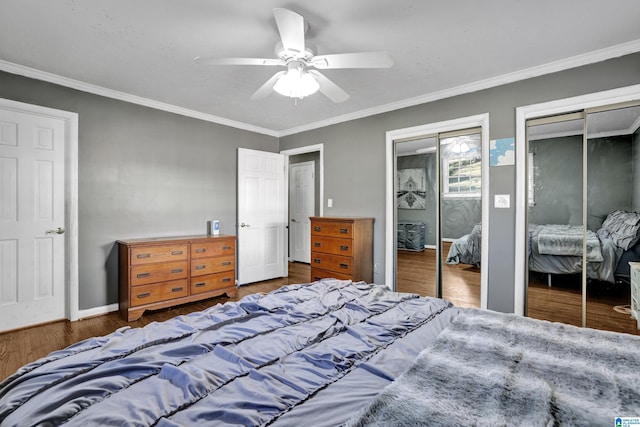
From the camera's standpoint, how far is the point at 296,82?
2260 millimetres

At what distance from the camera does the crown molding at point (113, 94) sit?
113 inches

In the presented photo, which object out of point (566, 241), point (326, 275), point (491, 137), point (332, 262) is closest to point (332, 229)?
point (332, 262)

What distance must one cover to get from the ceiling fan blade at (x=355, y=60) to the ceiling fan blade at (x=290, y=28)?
15cm

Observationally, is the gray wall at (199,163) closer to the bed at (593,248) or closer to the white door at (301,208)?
the bed at (593,248)

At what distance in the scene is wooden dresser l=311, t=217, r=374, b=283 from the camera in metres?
3.79

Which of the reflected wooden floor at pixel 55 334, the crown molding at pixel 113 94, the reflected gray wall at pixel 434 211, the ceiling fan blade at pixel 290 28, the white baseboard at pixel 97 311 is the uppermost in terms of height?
the crown molding at pixel 113 94

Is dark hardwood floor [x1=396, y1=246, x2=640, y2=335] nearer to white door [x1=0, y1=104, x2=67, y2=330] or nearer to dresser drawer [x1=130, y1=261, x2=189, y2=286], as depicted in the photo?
dresser drawer [x1=130, y1=261, x2=189, y2=286]

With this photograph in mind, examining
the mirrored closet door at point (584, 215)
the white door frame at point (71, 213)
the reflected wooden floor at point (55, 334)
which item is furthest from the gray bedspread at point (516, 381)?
the white door frame at point (71, 213)

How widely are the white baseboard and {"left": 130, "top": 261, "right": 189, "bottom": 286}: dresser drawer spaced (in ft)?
1.86

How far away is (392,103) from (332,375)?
3443mm

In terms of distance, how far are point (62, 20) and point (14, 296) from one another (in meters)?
2.57

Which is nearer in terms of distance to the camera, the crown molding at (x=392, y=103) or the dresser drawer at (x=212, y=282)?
the crown molding at (x=392, y=103)

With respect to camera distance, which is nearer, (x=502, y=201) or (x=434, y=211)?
(x=502, y=201)

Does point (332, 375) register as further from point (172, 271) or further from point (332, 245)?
point (172, 271)
